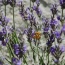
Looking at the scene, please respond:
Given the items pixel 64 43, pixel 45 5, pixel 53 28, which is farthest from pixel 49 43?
pixel 45 5

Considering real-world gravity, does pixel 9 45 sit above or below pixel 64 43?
above

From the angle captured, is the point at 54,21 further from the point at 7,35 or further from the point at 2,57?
the point at 2,57

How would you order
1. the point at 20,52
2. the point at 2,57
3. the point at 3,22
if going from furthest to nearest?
1. the point at 2,57
2. the point at 3,22
3. the point at 20,52

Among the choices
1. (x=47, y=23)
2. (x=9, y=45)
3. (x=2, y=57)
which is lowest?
(x=2, y=57)

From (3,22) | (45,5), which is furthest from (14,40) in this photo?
(45,5)

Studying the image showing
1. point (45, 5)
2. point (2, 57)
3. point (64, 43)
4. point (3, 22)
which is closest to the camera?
point (3, 22)

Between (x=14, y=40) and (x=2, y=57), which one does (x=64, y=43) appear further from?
(x=14, y=40)

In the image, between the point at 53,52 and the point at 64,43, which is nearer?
the point at 53,52

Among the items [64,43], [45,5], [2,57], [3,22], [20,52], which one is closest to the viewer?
[20,52]

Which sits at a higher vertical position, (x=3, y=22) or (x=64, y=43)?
(x=3, y=22)
